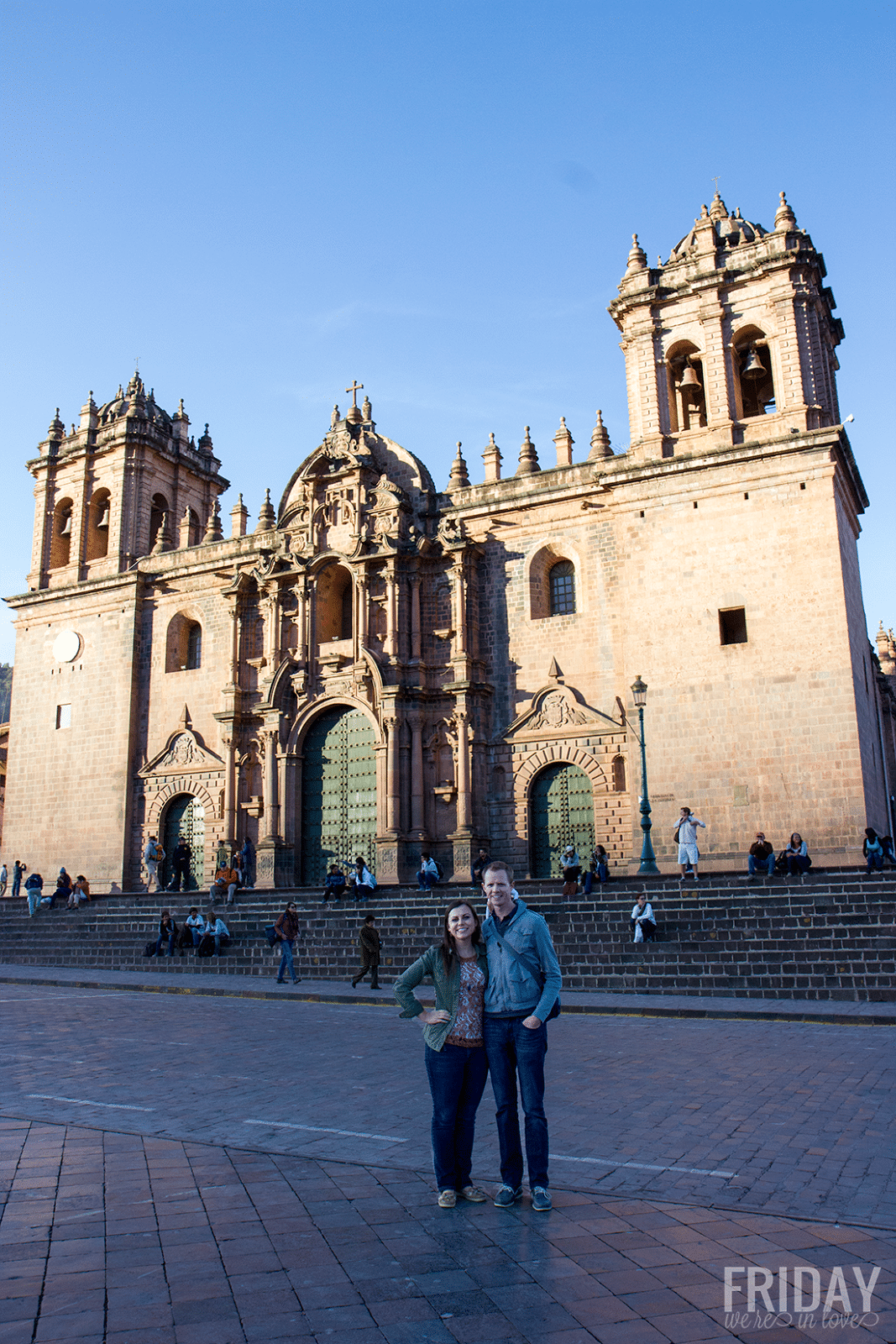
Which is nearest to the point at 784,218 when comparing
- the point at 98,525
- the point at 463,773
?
the point at 463,773

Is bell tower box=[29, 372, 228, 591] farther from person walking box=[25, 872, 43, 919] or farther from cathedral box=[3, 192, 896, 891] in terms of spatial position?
person walking box=[25, 872, 43, 919]

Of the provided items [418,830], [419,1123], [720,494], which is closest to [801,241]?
[720,494]

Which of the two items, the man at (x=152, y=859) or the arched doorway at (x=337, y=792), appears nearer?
the arched doorway at (x=337, y=792)

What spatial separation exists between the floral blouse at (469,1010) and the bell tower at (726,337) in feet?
68.3

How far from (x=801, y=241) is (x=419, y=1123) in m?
24.0

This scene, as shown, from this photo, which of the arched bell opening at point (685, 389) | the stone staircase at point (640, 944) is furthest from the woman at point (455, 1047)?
the arched bell opening at point (685, 389)

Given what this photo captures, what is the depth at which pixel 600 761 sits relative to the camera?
24.8 metres

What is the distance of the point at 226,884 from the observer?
25.8 m

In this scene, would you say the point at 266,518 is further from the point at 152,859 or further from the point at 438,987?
the point at 438,987

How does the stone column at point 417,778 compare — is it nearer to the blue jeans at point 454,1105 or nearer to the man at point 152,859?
the man at point 152,859

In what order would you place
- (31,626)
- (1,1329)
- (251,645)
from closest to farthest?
1. (1,1329)
2. (251,645)
3. (31,626)

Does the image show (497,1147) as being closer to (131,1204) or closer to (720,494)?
(131,1204)

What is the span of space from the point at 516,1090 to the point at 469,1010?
0.47 meters

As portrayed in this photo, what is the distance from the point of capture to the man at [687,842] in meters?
20.4
